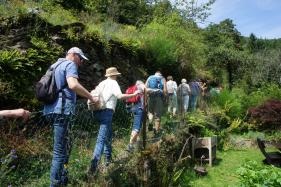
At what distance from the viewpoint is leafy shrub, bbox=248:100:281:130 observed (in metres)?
18.3

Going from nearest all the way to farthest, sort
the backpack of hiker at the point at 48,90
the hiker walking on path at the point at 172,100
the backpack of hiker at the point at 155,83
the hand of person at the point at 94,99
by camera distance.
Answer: the backpack of hiker at the point at 48,90, the hand of person at the point at 94,99, the backpack of hiker at the point at 155,83, the hiker walking on path at the point at 172,100

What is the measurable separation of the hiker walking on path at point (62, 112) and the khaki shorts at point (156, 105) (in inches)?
200

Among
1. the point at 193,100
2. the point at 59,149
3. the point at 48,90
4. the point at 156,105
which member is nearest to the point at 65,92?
the point at 48,90

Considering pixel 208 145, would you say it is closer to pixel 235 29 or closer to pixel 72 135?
pixel 72 135

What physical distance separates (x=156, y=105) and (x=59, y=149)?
18.7ft

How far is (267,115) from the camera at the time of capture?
18.4 metres

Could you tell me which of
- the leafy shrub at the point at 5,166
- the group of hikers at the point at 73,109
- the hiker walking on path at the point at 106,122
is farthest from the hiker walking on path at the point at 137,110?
the leafy shrub at the point at 5,166

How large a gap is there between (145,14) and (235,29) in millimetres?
31100

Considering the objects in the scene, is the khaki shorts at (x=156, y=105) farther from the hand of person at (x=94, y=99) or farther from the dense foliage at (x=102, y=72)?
the hand of person at (x=94, y=99)

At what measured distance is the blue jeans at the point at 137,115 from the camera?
8.34 metres

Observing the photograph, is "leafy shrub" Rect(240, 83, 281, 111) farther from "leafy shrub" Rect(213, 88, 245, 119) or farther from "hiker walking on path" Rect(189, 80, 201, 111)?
Result: "hiker walking on path" Rect(189, 80, 201, 111)

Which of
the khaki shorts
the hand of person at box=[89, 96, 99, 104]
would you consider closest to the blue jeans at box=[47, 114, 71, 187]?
the hand of person at box=[89, 96, 99, 104]

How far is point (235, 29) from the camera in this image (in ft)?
192

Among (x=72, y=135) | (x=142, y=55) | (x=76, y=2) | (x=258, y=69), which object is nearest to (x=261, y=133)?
(x=142, y=55)
